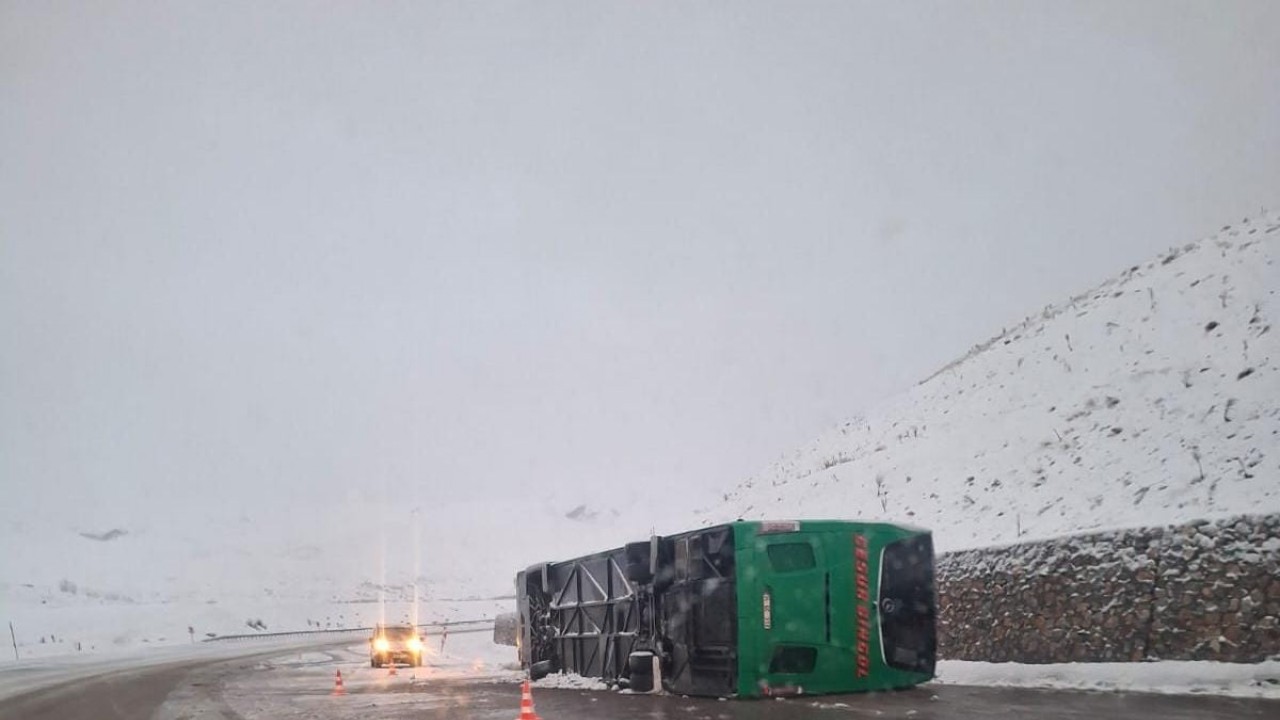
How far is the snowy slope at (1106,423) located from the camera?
1744 centimetres

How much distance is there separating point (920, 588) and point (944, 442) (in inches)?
581

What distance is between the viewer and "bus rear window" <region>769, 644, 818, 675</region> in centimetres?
1355

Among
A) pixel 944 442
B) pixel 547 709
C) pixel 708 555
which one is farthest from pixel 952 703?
pixel 944 442

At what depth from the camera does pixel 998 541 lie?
63.2ft

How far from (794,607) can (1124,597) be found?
5953 mm

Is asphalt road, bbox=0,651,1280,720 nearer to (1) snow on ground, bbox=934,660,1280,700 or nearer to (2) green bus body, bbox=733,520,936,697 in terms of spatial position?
(2) green bus body, bbox=733,520,936,697

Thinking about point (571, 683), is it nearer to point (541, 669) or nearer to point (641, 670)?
point (541, 669)

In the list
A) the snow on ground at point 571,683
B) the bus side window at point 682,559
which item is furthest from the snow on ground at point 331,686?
the bus side window at point 682,559

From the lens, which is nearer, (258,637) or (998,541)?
(998,541)

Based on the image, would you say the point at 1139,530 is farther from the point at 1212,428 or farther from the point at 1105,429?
the point at 1105,429

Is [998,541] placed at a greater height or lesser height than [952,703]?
greater

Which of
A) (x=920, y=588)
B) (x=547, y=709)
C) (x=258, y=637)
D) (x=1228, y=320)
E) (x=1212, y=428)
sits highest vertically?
(x=1228, y=320)

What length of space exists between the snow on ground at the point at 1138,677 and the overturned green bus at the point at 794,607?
8.23 feet

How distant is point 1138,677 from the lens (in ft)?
47.3
